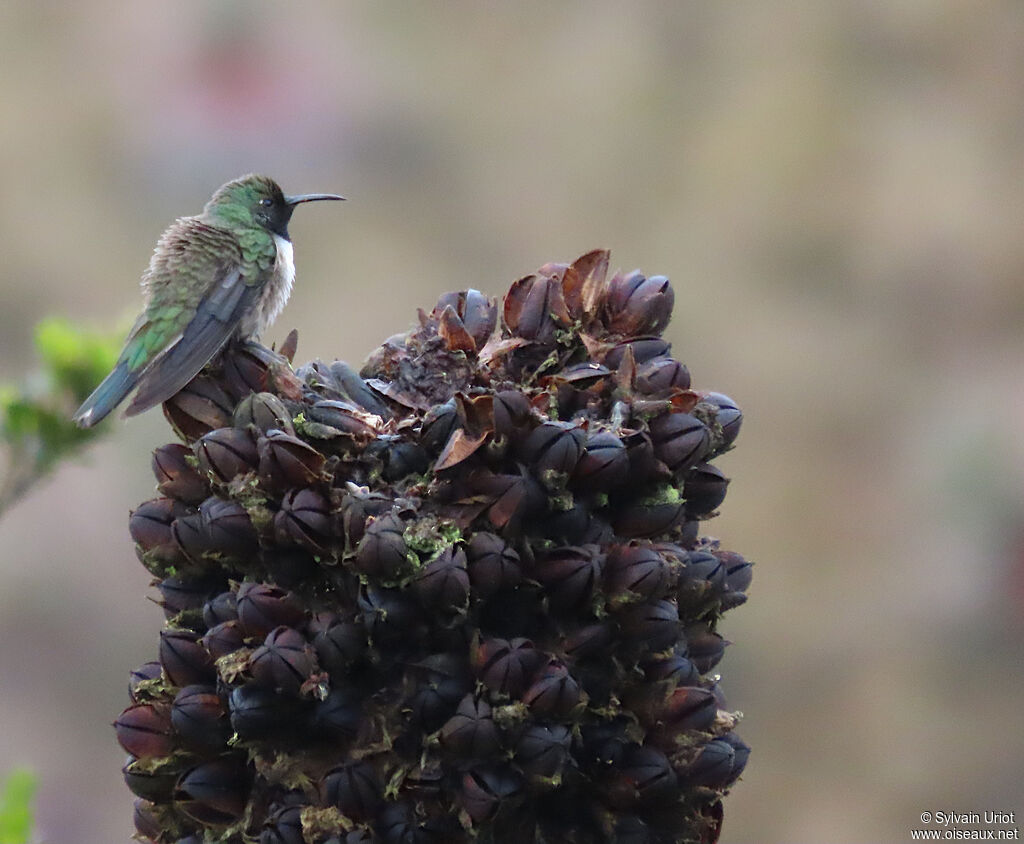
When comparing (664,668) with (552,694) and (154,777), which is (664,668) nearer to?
(552,694)

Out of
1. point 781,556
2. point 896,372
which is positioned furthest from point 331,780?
point 896,372

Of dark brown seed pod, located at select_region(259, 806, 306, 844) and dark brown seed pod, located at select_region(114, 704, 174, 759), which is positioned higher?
dark brown seed pod, located at select_region(114, 704, 174, 759)

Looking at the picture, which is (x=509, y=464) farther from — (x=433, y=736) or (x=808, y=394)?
(x=808, y=394)

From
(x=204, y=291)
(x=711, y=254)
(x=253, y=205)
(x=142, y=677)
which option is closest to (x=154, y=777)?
(x=142, y=677)

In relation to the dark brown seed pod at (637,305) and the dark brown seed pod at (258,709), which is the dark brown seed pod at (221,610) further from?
the dark brown seed pod at (637,305)

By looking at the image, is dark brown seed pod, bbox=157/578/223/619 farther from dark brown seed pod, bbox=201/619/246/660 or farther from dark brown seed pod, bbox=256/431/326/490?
dark brown seed pod, bbox=256/431/326/490

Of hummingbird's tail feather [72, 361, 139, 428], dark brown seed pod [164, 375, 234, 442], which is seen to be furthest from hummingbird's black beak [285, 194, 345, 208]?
dark brown seed pod [164, 375, 234, 442]

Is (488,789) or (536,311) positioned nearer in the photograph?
(488,789)
